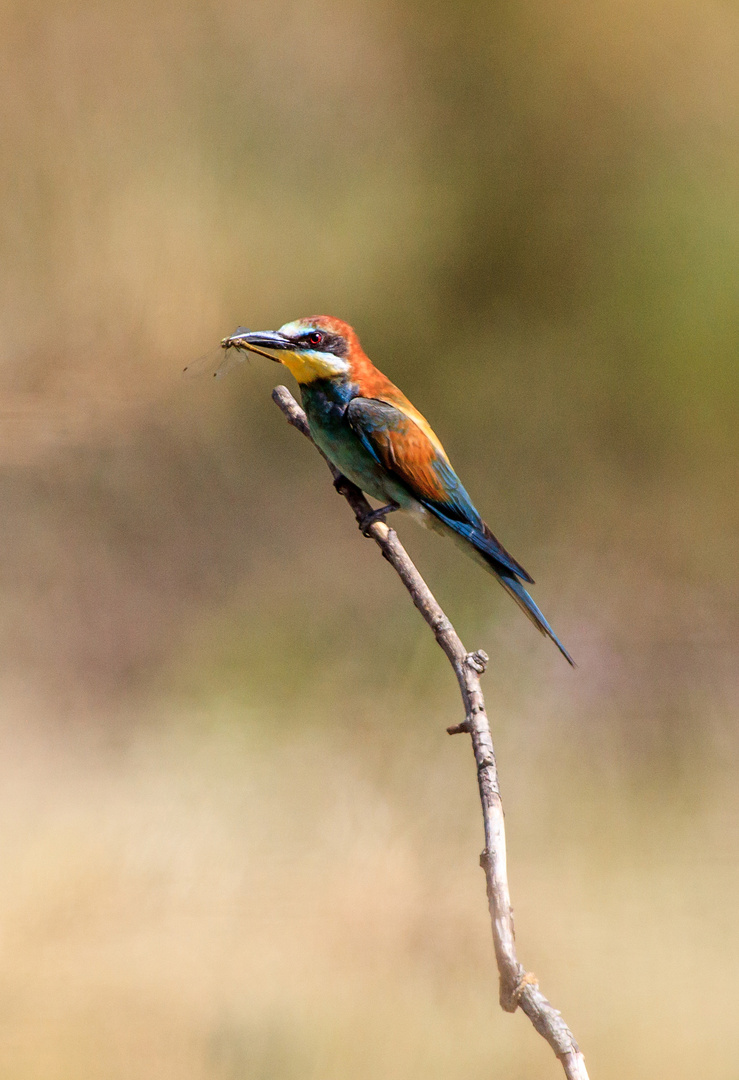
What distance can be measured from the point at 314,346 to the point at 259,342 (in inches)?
3.0

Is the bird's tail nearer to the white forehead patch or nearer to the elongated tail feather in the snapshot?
the elongated tail feather

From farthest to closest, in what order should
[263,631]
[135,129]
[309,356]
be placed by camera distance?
1. [263,631]
2. [135,129]
3. [309,356]

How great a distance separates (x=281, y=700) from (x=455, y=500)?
105 cm

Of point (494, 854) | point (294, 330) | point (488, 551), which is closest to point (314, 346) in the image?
point (294, 330)

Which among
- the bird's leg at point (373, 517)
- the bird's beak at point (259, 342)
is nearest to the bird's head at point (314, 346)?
the bird's beak at point (259, 342)

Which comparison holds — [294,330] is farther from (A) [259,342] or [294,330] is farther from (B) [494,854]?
(B) [494,854]

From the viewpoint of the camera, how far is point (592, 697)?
225 cm

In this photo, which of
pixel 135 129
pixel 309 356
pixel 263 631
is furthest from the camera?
pixel 263 631

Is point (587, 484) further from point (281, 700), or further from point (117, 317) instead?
point (117, 317)

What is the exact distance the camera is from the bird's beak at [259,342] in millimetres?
1061

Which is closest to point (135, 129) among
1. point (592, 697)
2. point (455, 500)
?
point (455, 500)

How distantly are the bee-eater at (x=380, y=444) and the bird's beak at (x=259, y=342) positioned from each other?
0.01 meters

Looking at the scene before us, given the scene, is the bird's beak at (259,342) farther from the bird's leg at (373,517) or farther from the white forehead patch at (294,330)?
the bird's leg at (373,517)

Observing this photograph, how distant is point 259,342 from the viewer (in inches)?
44.5
